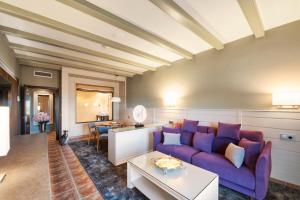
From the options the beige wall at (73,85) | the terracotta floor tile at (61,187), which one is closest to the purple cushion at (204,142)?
the terracotta floor tile at (61,187)

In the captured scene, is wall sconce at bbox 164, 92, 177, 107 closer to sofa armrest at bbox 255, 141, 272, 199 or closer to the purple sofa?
the purple sofa

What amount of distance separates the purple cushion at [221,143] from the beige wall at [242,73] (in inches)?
31.8

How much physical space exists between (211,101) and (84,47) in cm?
326

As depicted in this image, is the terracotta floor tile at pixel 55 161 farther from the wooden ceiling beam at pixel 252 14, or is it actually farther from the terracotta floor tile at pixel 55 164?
the wooden ceiling beam at pixel 252 14

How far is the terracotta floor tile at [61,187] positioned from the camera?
2.16 m

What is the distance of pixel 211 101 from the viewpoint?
3.43 m

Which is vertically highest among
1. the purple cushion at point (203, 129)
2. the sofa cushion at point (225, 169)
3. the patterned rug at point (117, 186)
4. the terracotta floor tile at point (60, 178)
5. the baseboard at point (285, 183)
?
the purple cushion at point (203, 129)

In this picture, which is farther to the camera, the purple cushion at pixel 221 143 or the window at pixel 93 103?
the window at pixel 93 103

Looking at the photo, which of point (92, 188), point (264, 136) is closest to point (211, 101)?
point (264, 136)

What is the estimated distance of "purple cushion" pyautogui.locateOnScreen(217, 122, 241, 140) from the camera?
260 centimetres

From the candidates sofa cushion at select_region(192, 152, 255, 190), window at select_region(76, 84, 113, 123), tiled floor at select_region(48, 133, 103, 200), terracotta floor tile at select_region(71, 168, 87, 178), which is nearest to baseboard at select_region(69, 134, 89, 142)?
window at select_region(76, 84, 113, 123)

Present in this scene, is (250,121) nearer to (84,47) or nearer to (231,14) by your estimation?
(231,14)

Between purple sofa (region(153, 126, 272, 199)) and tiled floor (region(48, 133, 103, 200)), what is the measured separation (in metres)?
1.53

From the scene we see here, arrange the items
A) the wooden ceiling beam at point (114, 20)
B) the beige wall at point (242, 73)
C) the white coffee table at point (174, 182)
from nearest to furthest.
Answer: the white coffee table at point (174, 182), the wooden ceiling beam at point (114, 20), the beige wall at point (242, 73)
